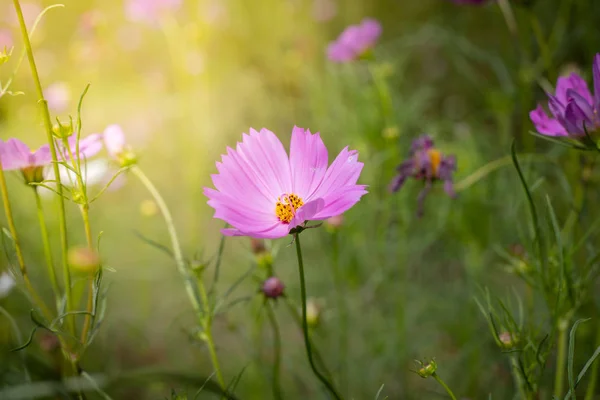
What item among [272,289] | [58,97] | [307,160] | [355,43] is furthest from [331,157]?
[307,160]

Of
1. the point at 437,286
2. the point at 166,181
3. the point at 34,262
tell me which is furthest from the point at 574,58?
the point at 34,262

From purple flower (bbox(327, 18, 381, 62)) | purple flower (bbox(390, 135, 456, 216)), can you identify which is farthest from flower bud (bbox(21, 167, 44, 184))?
purple flower (bbox(327, 18, 381, 62))

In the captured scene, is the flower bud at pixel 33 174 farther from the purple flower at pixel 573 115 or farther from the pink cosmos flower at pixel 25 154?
the purple flower at pixel 573 115

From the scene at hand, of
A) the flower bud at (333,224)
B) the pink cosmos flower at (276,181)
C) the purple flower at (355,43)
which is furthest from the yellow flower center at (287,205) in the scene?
the purple flower at (355,43)

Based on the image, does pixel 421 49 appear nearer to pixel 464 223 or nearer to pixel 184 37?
pixel 184 37

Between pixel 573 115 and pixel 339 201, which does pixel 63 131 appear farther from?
pixel 573 115
